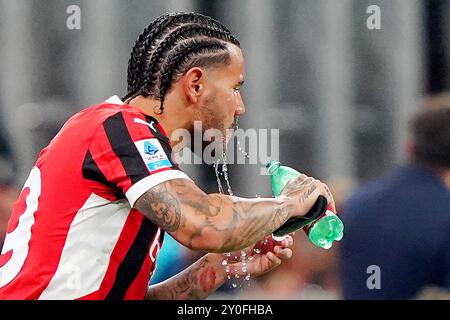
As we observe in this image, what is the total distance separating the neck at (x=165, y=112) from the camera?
2.47 metres

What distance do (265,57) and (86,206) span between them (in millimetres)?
2324

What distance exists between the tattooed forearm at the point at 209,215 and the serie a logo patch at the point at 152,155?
0.05m

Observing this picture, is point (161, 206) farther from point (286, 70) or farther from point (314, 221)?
point (286, 70)

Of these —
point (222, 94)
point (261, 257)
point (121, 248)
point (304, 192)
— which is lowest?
point (261, 257)

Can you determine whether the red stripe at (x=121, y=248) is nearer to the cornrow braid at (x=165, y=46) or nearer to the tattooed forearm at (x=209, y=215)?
the tattooed forearm at (x=209, y=215)

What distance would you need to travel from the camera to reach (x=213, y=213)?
227 cm

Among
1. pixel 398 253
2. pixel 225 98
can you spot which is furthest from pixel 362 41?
pixel 225 98

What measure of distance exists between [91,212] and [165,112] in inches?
13.5

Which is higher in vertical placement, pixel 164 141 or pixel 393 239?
pixel 164 141

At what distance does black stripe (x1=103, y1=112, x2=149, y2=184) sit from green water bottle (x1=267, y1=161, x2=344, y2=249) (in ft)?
1.24

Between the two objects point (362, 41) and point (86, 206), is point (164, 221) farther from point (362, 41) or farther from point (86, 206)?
point (362, 41)

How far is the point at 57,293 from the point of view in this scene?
2.28 meters
